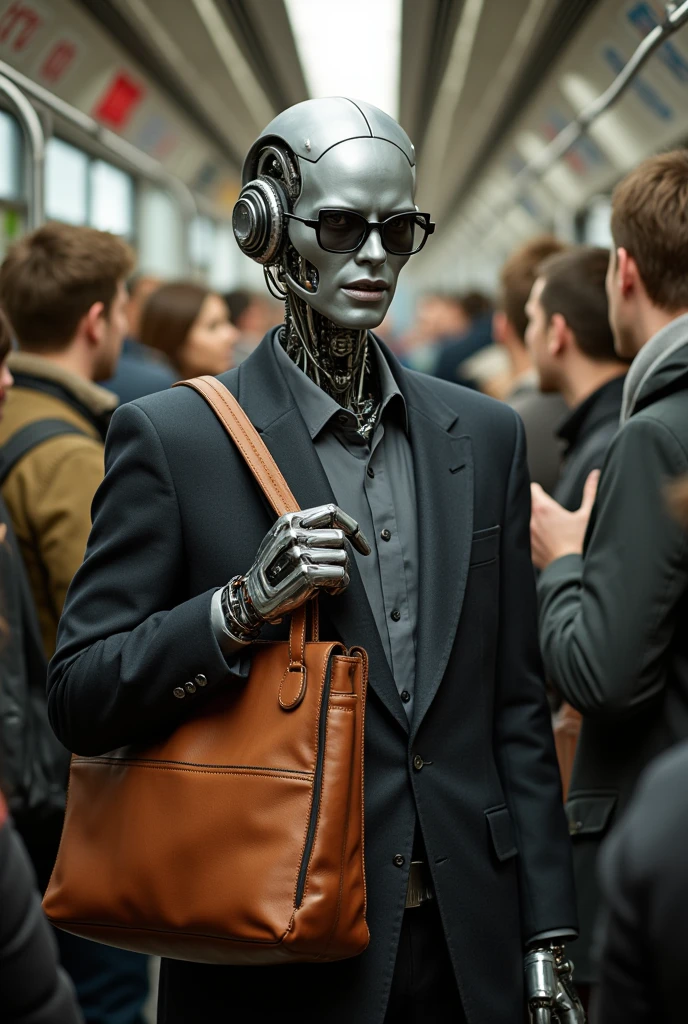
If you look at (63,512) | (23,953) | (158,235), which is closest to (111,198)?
(158,235)

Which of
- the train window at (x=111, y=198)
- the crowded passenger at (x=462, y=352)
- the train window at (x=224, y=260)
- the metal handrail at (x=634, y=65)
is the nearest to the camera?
Result: the metal handrail at (x=634, y=65)

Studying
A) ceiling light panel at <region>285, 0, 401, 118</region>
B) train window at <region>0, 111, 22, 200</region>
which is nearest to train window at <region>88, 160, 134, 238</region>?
ceiling light panel at <region>285, 0, 401, 118</region>

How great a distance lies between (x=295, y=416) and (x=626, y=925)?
1.04m

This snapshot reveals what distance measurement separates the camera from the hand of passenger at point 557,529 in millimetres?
2551

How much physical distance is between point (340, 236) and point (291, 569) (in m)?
0.53

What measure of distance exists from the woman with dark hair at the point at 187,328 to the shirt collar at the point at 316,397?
3.05 m

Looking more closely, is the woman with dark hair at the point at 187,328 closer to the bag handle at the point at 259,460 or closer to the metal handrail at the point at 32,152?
the metal handrail at the point at 32,152

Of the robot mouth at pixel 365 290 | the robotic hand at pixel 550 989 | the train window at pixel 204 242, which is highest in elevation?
the robot mouth at pixel 365 290

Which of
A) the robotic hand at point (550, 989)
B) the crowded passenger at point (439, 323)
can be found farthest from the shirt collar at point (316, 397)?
the crowded passenger at point (439, 323)

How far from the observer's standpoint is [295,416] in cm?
192

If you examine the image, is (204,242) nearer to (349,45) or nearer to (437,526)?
(349,45)

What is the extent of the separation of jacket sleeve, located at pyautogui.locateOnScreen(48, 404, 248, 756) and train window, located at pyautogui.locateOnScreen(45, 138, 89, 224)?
5256 mm

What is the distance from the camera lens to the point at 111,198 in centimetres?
887

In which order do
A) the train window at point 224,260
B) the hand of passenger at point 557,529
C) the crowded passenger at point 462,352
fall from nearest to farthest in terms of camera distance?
1. the hand of passenger at point 557,529
2. the crowded passenger at point 462,352
3. the train window at point 224,260
